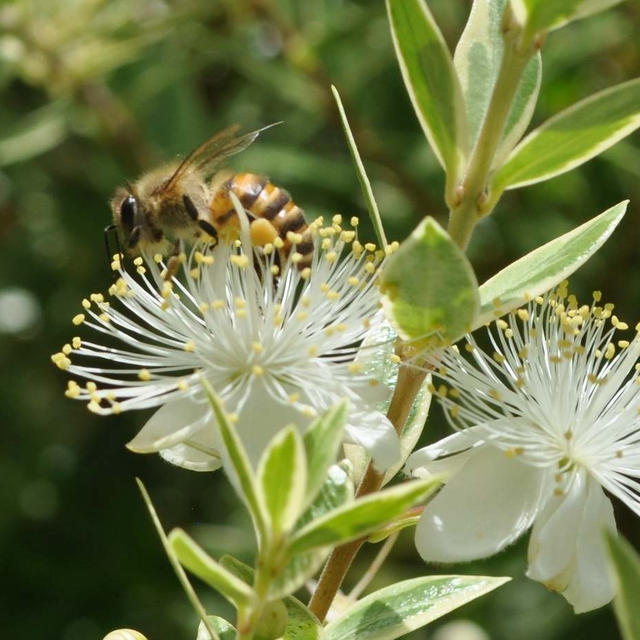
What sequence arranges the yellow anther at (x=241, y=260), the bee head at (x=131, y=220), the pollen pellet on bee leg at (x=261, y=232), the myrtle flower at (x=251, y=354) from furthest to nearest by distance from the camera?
1. the bee head at (x=131, y=220)
2. the pollen pellet on bee leg at (x=261, y=232)
3. the yellow anther at (x=241, y=260)
4. the myrtle flower at (x=251, y=354)

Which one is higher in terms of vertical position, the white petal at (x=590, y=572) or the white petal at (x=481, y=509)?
the white petal at (x=481, y=509)

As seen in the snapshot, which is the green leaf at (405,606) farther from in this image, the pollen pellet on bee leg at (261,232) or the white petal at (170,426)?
the pollen pellet on bee leg at (261,232)

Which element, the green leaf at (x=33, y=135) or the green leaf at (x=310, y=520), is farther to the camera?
the green leaf at (x=33, y=135)

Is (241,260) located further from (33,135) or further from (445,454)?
(33,135)

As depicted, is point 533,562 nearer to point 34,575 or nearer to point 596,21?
point 596,21

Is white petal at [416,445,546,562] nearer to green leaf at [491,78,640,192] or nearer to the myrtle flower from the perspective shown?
the myrtle flower

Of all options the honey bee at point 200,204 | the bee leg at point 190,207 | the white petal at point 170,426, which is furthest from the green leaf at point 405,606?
the bee leg at point 190,207

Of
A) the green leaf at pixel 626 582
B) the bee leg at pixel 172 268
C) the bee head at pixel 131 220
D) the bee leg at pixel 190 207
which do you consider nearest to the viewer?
the green leaf at pixel 626 582
